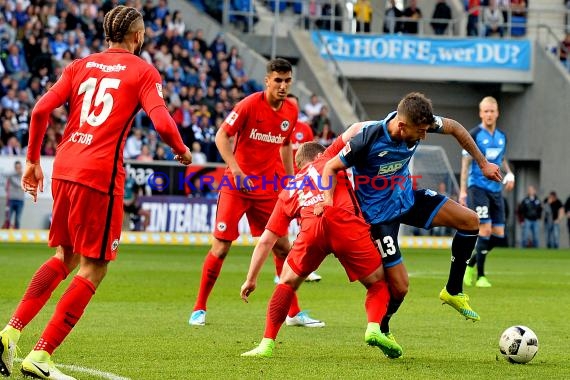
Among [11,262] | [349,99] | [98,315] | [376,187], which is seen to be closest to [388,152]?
[376,187]

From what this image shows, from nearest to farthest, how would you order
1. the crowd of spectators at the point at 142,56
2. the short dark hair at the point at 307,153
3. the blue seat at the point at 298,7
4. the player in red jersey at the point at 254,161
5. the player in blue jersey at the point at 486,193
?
the short dark hair at the point at 307,153
the player in red jersey at the point at 254,161
the player in blue jersey at the point at 486,193
the crowd of spectators at the point at 142,56
the blue seat at the point at 298,7

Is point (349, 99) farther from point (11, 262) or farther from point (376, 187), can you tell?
point (376, 187)

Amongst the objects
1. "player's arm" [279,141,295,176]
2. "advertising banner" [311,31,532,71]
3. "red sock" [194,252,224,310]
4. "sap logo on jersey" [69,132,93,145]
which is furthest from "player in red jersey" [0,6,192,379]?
"advertising banner" [311,31,532,71]

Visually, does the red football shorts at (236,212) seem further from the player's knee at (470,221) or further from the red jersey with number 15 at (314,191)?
the player's knee at (470,221)

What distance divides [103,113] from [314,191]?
81.0 inches

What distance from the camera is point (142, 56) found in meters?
29.6

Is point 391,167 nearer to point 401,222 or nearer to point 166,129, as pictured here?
point 401,222

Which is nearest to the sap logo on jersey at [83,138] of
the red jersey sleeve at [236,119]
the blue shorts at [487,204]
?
the red jersey sleeve at [236,119]

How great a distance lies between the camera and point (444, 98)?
38688 millimetres

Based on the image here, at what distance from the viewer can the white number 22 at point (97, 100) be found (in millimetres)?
7477

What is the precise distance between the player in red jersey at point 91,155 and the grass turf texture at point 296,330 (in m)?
0.46

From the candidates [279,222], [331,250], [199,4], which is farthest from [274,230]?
[199,4]

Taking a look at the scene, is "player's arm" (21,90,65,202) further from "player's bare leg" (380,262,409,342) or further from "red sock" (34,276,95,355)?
"player's bare leg" (380,262,409,342)

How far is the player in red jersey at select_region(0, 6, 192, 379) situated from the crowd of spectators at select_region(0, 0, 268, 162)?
1909 centimetres
